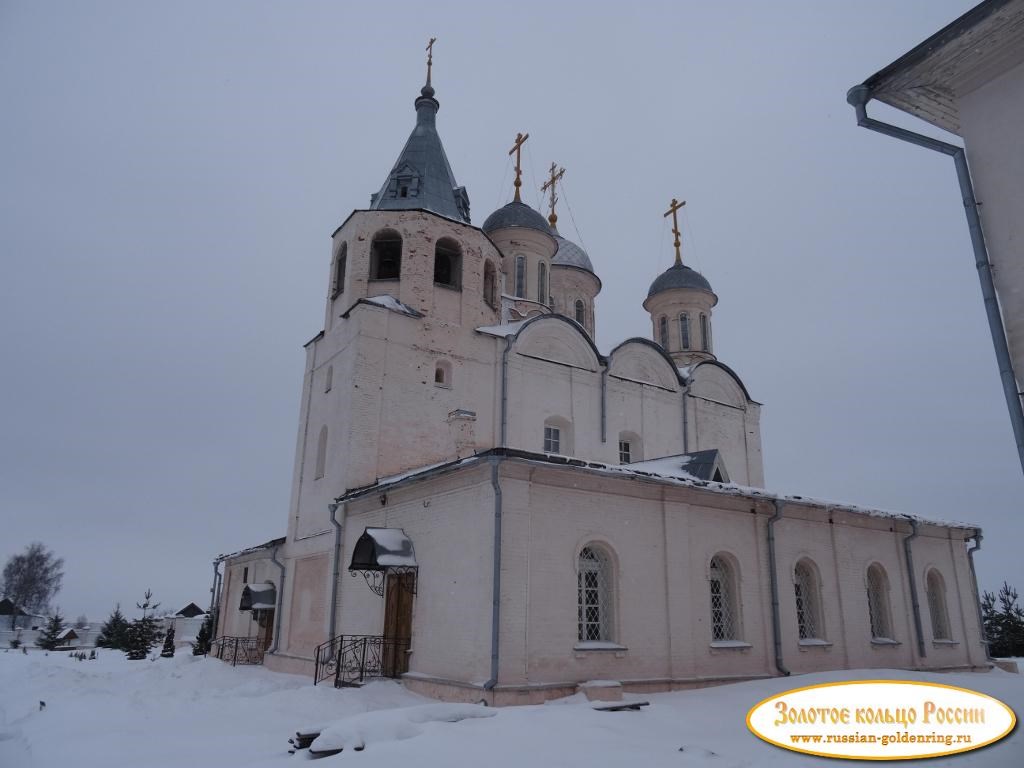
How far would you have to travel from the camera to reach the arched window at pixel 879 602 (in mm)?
15078

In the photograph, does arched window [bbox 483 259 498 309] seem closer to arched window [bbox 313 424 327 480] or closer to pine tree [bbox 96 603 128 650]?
arched window [bbox 313 424 327 480]

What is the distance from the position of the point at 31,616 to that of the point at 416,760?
49.2 meters

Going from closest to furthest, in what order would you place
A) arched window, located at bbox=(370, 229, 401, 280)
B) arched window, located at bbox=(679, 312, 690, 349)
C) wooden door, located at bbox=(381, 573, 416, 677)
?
wooden door, located at bbox=(381, 573, 416, 677) → arched window, located at bbox=(370, 229, 401, 280) → arched window, located at bbox=(679, 312, 690, 349)

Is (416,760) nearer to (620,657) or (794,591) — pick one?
(620,657)

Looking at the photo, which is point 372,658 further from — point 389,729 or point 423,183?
point 423,183

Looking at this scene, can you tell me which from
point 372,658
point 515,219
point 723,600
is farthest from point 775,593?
point 515,219

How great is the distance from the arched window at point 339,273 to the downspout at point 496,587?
8248 mm

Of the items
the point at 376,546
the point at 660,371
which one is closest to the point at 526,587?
the point at 376,546

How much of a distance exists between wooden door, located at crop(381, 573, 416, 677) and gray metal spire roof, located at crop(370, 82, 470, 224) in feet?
27.9

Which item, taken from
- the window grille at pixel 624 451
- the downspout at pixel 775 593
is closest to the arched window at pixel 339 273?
the window grille at pixel 624 451

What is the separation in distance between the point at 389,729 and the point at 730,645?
7.03 m

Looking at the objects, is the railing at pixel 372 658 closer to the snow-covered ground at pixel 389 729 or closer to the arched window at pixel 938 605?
the snow-covered ground at pixel 389 729

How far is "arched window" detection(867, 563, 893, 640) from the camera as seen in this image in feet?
49.5

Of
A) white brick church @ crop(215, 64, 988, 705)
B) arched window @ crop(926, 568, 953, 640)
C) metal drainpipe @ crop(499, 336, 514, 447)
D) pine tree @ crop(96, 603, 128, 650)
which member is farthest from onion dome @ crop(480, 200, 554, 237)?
pine tree @ crop(96, 603, 128, 650)
